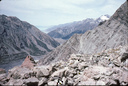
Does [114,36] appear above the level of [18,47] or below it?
above

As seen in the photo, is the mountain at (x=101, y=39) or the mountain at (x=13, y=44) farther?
the mountain at (x=13, y=44)

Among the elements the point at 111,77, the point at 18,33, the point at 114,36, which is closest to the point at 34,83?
the point at 111,77

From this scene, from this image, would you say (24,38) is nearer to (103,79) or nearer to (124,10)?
(124,10)

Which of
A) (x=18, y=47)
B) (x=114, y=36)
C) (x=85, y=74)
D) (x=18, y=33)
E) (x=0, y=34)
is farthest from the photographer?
(x=18, y=33)

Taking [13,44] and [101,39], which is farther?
[13,44]

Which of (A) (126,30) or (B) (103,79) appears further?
(A) (126,30)

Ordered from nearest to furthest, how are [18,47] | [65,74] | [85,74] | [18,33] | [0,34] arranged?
[85,74] < [65,74] < [0,34] < [18,47] < [18,33]

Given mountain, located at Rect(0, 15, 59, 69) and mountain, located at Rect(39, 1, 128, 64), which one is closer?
mountain, located at Rect(39, 1, 128, 64)

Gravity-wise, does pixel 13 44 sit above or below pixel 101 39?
below
